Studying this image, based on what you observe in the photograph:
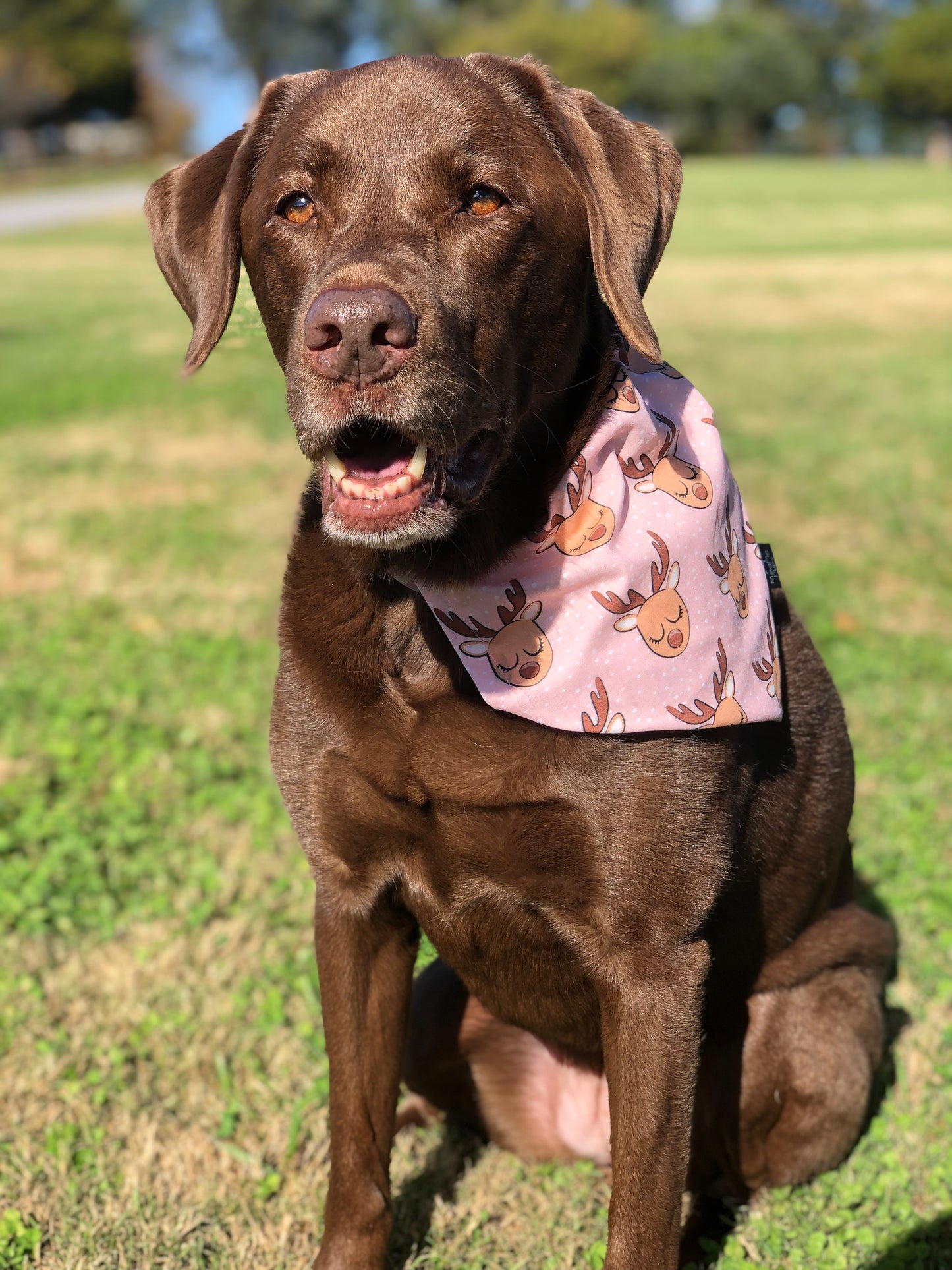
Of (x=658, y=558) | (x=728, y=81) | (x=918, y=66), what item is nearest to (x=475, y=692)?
(x=658, y=558)

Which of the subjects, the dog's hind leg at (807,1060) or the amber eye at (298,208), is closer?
the amber eye at (298,208)

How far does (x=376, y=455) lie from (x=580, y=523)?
0.39 m

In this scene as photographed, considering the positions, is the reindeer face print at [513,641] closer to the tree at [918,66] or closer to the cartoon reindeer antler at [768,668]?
the cartoon reindeer antler at [768,668]

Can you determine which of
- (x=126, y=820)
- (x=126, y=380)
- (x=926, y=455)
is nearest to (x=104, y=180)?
(x=126, y=380)

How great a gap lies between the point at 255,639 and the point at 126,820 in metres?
1.56

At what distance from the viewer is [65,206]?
34.8m

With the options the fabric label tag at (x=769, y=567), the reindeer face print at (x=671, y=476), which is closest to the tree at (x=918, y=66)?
the fabric label tag at (x=769, y=567)

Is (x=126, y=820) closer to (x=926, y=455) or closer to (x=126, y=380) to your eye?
(x=926, y=455)

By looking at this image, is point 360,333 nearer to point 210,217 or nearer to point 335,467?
point 335,467

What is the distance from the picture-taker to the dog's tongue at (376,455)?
222 cm

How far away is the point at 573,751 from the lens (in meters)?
2.23

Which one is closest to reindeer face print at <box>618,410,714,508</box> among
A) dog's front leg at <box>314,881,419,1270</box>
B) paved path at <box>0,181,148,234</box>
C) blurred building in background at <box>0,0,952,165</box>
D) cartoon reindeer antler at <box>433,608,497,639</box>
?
cartoon reindeer antler at <box>433,608,497,639</box>

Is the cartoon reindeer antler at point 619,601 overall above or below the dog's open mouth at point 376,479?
below

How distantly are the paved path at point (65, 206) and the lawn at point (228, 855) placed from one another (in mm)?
20577
